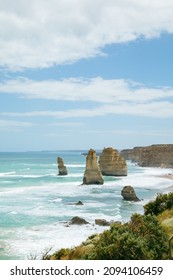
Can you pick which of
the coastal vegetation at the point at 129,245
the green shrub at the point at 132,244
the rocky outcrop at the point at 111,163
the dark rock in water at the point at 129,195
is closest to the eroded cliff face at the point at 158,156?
the rocky outcrop at the point at 111,163

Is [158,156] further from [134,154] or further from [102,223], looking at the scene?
[102,223]

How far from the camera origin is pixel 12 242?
27.1 metres

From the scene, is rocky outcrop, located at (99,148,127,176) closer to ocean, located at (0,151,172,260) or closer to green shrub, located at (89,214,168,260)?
ocean, located at (0,151,172,260)

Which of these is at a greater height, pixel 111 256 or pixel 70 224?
pixel 111 256

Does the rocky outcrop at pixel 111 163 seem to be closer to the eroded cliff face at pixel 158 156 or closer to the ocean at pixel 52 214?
the ocean at pixel 52 214

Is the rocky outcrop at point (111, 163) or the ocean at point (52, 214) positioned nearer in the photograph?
the ocean at point (52, 214)

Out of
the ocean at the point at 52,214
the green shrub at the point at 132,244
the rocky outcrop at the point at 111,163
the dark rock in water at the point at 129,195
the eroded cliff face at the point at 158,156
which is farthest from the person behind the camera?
the eroded cliff face at the point at 158,156

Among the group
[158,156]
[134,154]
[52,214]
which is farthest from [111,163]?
[134,154]

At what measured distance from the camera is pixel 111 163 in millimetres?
85375

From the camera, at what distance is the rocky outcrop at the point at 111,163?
8325cm

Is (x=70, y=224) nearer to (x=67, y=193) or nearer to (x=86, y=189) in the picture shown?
(x=67, y=193)

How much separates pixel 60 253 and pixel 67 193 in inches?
1641

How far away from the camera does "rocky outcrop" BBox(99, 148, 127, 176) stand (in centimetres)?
8325
